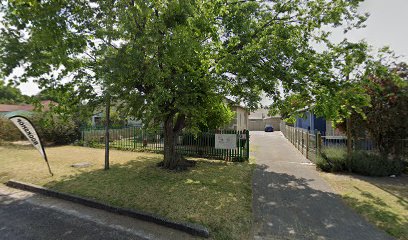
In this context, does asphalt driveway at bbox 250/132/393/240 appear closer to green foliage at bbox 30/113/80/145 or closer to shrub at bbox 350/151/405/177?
shrub at bbox 350/151/405/177

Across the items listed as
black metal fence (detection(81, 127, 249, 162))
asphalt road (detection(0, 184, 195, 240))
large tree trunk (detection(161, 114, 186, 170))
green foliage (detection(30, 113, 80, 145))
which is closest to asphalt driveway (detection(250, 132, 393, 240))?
asphalt road (detection(0, 184, 195, 240))

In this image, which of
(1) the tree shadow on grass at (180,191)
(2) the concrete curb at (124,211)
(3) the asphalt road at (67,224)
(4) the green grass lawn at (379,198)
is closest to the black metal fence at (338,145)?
(4) the green grass lawn at (379,198)

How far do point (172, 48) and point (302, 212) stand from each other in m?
4.91

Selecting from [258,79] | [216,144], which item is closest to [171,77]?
[258,79]

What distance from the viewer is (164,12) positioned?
5727 millimetres

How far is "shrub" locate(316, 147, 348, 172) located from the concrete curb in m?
6.90

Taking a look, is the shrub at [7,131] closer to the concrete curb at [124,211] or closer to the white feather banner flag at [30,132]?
the white feather banner flag at [30,132]

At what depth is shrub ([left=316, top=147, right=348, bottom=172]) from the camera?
8977 millimetres

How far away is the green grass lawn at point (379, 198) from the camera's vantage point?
4.70m

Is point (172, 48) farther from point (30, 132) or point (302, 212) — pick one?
point (30, 132)

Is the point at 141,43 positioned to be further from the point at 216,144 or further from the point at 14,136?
the point at 14,136

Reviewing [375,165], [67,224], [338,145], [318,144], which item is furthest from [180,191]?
[338,145]

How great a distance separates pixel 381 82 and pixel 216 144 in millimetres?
7305

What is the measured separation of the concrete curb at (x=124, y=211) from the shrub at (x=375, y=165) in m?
7.22
